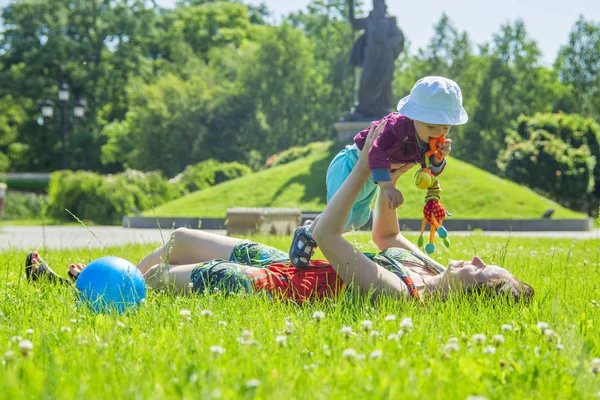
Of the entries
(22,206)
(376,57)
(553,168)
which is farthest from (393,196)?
(22,206)

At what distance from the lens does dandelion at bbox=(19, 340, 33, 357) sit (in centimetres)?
248

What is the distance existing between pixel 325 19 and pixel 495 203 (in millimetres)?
36653

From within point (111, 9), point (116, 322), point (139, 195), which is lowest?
point (139, 195)

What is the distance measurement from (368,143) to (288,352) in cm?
188

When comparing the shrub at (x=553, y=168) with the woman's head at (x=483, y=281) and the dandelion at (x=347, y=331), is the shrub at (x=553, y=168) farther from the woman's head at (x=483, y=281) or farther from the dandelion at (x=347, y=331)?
the dandelion at (x=347, y=331)

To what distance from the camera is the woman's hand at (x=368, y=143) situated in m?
4.20

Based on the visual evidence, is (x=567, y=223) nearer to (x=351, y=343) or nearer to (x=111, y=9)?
(x=351, y=343)

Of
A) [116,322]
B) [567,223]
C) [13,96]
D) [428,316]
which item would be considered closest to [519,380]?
[428,316]

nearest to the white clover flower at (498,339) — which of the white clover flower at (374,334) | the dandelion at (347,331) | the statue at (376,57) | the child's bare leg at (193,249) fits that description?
the white clover flower at (374,334)

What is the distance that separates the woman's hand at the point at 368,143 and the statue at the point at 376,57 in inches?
605

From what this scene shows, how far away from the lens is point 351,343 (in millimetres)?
2861

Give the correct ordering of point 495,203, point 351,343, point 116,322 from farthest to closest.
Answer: point 495,203, point 116,322, point 351,343

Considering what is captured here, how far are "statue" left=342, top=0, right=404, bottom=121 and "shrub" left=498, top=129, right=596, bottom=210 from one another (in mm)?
8151

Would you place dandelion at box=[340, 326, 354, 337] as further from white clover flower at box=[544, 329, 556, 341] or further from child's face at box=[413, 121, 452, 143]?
child's face at box=[413, 121, 452, 143]
